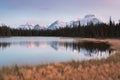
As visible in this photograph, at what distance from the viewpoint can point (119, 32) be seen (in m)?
98.2

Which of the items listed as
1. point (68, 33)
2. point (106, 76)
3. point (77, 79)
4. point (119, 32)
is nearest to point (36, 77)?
A: point (77, 79)

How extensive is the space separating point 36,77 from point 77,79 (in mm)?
2027

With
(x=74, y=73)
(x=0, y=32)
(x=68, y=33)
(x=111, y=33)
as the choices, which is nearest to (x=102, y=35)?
(x=111, y=33)

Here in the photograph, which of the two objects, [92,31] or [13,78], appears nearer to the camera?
[13,78]

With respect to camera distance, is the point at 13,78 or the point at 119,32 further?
the point at 119,32

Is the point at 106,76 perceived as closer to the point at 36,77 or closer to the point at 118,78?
the point at 118,78

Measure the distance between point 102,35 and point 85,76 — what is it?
9699cm

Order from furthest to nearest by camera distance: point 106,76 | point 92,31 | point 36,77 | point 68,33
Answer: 1. point 68,33
2. point 92,31
3. point 106,76
4. point 36,77

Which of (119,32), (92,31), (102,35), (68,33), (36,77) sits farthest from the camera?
(68,33)

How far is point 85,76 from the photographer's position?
1236cm

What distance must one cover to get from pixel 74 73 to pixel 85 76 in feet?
3.72

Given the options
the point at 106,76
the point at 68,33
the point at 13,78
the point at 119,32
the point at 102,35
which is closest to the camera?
the point at 13,78

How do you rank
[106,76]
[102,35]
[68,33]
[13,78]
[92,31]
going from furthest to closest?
[68,33]
[92,31]
[102,35]
[106,76]
[13,78]

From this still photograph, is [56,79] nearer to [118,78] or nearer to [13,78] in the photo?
[13,78]
